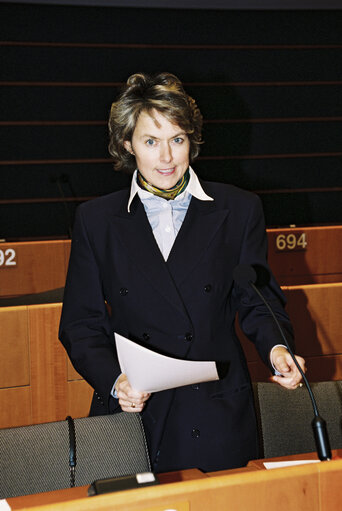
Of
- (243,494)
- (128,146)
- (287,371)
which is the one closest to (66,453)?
(287,371)

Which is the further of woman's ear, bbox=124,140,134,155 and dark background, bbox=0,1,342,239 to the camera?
dark background, bbox=0,1,342,239

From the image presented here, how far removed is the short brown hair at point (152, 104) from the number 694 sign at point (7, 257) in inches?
133

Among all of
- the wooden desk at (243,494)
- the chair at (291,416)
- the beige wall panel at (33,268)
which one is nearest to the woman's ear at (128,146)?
the chair at (291,416)

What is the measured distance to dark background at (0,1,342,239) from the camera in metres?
6.41

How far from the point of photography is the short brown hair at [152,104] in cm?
160

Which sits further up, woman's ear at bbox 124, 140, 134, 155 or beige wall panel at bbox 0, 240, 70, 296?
beige wall panel at bbox 0, 240, 70, 296

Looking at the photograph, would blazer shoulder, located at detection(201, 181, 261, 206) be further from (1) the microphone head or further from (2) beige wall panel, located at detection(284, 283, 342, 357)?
(2) beige wall panel, located at detection(284, 283, 342, 357)

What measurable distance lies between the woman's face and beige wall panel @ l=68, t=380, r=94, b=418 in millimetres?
1808

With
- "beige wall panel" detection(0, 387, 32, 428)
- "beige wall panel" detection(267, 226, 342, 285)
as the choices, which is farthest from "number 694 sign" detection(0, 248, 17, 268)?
"beige wall panel" detection(267, 226, 342, 285)

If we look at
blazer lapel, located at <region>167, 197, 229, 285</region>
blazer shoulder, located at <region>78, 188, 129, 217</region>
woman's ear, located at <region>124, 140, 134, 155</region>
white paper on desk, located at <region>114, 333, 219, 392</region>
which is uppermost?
woman's ear, located at <region>124, 140, 134, 155</region>

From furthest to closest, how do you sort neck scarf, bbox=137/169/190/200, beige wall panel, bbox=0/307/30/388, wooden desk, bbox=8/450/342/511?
beige wall panel, bbox=0/307/30/388, neck scarf, bbox=137/169/190/200, wooden desk, bbox=8/450/342/511

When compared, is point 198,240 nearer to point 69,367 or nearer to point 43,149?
point 69,367

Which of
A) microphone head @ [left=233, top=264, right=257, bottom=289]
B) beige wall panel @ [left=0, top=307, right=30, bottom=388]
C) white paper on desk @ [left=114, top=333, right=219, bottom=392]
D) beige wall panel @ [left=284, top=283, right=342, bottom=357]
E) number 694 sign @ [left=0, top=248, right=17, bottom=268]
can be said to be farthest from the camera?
number 694 sign @ [left=0, top=248, right=17, bottom=268]

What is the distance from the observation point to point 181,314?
1597mm
